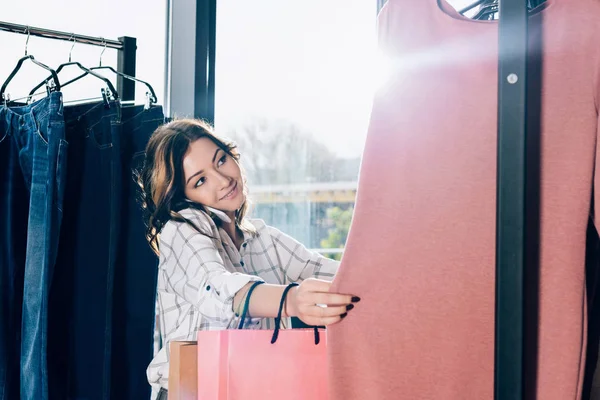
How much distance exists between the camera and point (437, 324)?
0.94 metres

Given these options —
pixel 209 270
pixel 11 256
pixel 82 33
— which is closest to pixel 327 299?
pixel 209 270

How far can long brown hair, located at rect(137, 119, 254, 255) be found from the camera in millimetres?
1590

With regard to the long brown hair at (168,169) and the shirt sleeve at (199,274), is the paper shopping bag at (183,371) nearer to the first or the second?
the shirt sleeve at (199,274)

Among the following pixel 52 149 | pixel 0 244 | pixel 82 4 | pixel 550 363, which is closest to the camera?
pixel 550 363

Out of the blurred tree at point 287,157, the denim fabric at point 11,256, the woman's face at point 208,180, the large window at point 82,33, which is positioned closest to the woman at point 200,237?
the woman's face at point 208,180

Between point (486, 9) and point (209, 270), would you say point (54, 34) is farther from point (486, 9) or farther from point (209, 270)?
point (486, 9)

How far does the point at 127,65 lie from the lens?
196 centimetres

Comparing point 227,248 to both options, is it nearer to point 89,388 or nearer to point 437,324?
point 89,388

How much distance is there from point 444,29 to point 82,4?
5.72 feet

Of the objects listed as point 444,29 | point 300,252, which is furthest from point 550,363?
point 300,252

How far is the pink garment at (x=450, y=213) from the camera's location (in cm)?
87

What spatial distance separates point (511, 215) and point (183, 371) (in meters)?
0.68

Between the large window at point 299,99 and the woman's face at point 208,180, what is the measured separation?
2107 mm

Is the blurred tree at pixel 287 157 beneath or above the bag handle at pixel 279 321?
above
